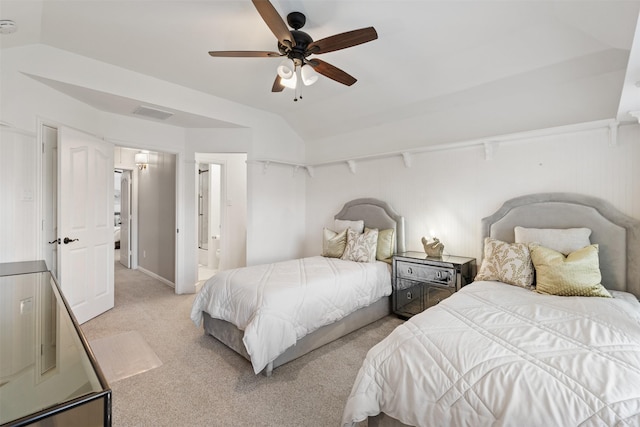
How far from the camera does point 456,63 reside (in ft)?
9.09

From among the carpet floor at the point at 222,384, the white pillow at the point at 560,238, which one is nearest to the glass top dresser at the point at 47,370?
the carpet floor at the point at 222,384

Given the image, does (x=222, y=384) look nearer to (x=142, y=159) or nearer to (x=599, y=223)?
(x=599, y=223)

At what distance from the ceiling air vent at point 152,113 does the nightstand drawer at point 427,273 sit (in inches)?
133

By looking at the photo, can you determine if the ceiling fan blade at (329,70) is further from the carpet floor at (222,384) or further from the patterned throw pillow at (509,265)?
the carpet floor at (222,384)

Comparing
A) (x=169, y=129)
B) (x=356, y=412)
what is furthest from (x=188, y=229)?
(x=356, y=412)

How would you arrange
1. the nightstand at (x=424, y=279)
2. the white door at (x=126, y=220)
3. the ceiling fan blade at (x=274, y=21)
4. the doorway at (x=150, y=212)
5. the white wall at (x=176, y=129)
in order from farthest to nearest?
1. the white door at (x=126, y=220)
2. the doorway at (x=150, y=212)
3. the nightstand at (x=424, y=279)
4. the white wall at (x=176, y=129)
5. the ceiling fan blade at (x=274, y=21)

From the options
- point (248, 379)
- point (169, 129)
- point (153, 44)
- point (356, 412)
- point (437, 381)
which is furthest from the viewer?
point (169, 129)

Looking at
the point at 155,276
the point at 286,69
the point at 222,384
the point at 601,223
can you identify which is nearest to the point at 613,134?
the point at 601,223

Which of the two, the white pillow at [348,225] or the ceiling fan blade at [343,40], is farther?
the white pillow at [348,225]

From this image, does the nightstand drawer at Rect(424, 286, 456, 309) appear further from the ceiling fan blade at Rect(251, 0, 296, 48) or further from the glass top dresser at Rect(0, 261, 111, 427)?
the glass top dresser at Rect(0, 261, 111, 427)

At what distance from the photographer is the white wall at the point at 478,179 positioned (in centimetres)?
243

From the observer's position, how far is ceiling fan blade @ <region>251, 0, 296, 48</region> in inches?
64.8

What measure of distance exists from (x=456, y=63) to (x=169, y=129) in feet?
12.2

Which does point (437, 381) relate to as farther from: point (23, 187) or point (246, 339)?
point (23, 187)
